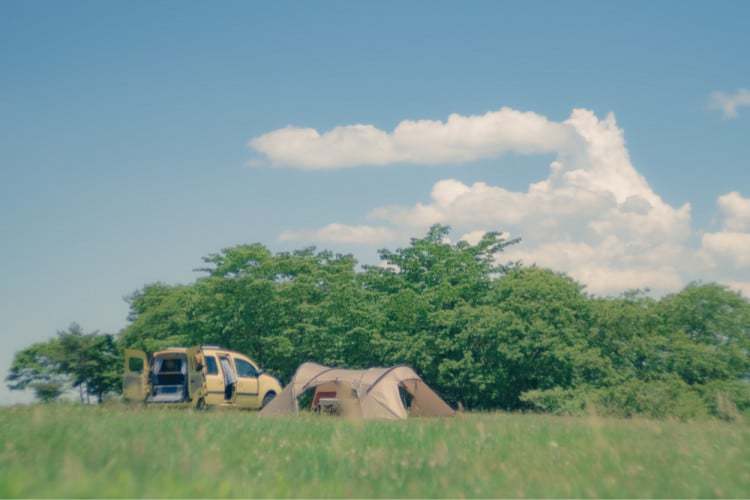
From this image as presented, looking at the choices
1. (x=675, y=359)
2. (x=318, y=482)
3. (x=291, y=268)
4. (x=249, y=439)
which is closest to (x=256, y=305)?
(x=291, y=268)

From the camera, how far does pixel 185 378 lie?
21.3 m

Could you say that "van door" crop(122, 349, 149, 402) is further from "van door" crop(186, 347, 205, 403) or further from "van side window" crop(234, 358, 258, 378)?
"van side window" crop(234, 358, 258, 378)

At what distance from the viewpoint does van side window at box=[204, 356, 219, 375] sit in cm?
2175

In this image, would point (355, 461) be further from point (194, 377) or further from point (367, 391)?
point (194, 377)

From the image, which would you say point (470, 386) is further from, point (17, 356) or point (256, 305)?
point (17, 356)

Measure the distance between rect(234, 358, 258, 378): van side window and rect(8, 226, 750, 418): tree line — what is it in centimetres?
1510

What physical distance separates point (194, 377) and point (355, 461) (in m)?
13.3

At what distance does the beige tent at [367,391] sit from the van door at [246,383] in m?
1.15

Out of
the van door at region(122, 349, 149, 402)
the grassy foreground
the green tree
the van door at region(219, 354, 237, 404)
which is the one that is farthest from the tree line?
the grassy foreground

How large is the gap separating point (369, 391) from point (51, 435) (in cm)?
1290

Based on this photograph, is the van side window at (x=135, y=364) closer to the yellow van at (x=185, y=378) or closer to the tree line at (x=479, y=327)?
the yellow van at (x=185, y=378)

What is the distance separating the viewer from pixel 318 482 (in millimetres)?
7320

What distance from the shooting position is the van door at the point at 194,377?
20.9 meters

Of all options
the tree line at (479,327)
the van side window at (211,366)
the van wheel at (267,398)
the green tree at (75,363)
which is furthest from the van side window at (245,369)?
the green tree at (75,363)
